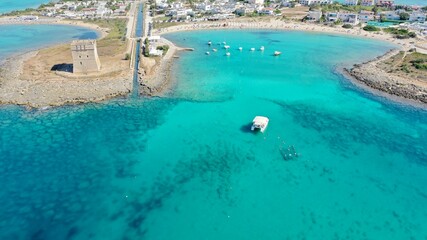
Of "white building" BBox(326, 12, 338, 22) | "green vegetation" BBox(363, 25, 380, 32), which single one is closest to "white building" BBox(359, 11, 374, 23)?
"white building" BBox(326, 12, 338, 22)

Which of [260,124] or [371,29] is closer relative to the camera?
[260,124]

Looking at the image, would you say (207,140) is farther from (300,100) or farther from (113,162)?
(300,100)

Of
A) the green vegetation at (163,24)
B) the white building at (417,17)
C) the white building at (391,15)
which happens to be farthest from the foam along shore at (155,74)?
the white building at (417,17)

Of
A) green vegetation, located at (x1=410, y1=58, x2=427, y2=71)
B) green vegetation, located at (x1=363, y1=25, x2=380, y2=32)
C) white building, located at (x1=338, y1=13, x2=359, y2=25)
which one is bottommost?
green vegetation, located at (x1=410, y1=58, x2=427, y2=71)

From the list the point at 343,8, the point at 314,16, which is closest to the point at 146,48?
the point at 314,16

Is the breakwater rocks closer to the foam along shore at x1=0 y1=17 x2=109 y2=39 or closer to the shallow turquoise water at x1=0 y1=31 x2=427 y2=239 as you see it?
the shallow turquoise water at x1=0 y1=31 x2=427 y2=239

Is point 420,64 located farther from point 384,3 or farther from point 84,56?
point 384,3
